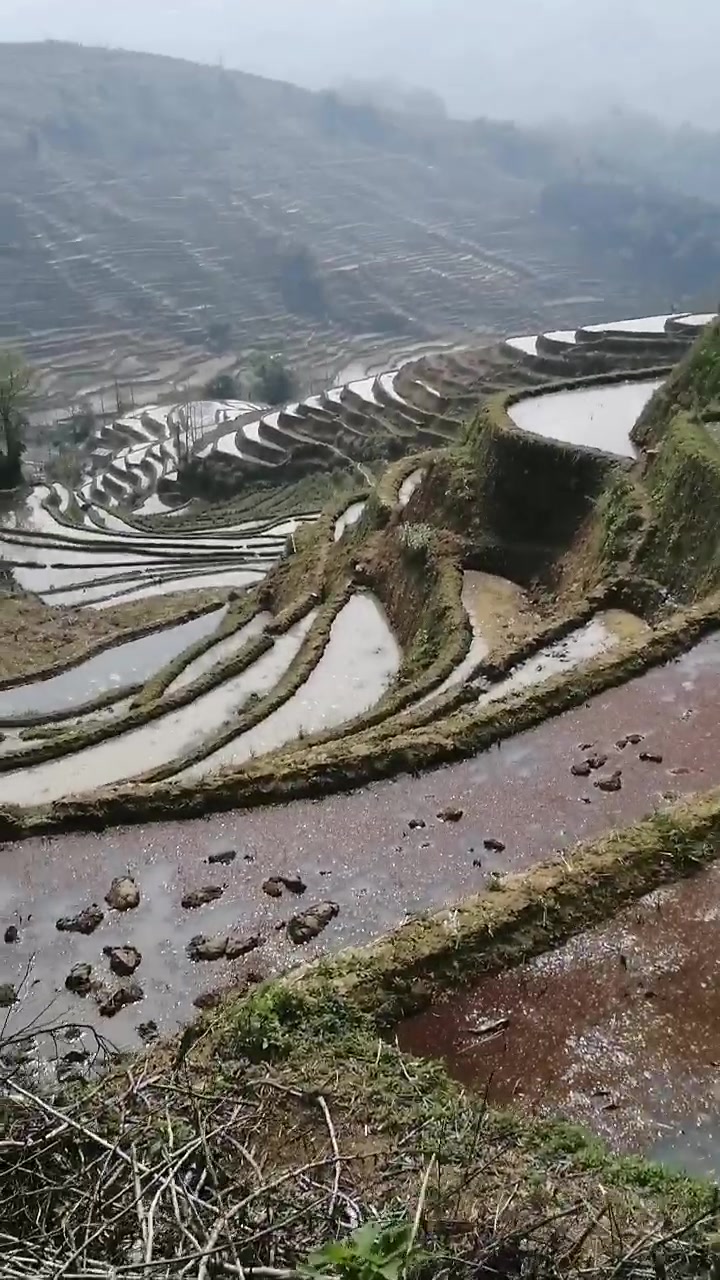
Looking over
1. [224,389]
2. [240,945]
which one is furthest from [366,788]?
[224,389]

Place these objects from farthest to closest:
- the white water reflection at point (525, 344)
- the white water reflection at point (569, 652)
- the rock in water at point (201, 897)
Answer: the white water reflection at point (525, 344), the white water reflection at point (569, 652), the rock in water at point (201, 897)

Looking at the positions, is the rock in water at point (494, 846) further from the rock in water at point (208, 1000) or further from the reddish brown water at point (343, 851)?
the rock in water at point (208, 1000)

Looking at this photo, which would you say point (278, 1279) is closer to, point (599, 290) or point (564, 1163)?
point (564, 1163)

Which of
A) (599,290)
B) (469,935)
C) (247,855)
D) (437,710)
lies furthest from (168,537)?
(599,290)

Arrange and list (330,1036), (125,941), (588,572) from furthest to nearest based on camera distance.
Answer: (588,572) → (125,941) → (330,1036)

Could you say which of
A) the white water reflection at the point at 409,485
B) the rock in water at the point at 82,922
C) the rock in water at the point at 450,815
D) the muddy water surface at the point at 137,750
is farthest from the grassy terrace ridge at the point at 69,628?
the rock in water at the point at 450,815

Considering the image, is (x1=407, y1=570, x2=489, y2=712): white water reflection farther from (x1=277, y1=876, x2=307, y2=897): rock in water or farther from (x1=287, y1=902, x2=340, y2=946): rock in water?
(x1=287, y1=902, x2=340, y2=946): rock in water
